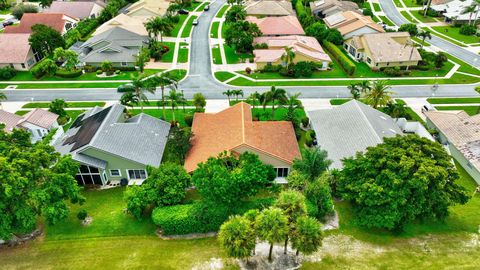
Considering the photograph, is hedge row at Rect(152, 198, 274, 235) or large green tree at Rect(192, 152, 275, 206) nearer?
large green tree at Rect(192, 152, 275, 206)

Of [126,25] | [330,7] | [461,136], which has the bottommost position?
[461,136]

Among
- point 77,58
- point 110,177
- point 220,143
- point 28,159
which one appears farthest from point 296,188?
point 77,58

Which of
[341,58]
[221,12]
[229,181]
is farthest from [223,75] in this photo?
[221,12]

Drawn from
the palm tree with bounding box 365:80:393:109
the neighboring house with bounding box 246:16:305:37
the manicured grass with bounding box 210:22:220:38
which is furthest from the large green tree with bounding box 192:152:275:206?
the manicured grass with bounding box 210:22:220:38

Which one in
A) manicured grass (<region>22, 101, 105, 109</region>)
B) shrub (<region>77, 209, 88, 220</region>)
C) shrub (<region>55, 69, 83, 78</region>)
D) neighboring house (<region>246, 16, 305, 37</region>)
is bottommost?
shrub (<region>77, 209, 88, 220</region>)

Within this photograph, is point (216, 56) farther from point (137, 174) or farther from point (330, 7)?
point (137, 174)

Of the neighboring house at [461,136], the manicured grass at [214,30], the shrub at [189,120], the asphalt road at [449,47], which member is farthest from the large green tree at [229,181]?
the asphalt road at [449,47]

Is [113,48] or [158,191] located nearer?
[158,191]

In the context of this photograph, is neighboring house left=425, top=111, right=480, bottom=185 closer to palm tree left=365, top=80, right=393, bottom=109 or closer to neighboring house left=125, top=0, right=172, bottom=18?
palm tree left=365, top=80, right=393, bottom=109
